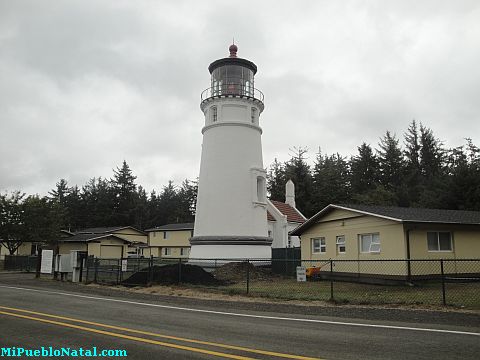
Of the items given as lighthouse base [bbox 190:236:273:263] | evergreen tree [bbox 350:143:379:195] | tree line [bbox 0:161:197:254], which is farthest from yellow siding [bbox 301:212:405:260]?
tree line [bbox 0:161:197:254]

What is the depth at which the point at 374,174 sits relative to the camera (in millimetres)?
64500

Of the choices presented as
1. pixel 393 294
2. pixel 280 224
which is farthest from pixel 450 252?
pixel 280 224

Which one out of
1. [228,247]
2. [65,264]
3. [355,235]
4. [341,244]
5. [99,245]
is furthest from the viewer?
[99,245]

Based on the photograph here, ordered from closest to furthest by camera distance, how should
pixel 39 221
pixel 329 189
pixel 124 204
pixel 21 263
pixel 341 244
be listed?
pixel 341 244 < pixel 21 263 < pixel 39 221 < pixel 329 189 < pixel 124 204

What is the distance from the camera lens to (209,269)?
25.3 metres

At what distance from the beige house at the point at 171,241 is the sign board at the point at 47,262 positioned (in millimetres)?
21257

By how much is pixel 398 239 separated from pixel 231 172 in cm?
1114

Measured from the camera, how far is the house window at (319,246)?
24.3 meters

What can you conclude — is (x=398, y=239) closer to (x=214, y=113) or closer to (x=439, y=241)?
(x=439, y=241)

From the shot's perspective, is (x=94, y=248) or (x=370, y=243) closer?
(x=370, y=243)

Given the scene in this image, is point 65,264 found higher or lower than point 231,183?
lower

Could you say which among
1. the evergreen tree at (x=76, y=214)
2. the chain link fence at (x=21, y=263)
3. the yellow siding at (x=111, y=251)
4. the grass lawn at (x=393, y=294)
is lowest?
the grass lawn at (x=393, y=294)

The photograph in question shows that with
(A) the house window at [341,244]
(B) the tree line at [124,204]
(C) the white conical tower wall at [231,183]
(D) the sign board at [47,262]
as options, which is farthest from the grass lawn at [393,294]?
(B) the tree line at [124,204]

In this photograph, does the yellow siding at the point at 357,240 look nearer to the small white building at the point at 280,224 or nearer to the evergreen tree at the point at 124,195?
the small white building at the point at 280,224
